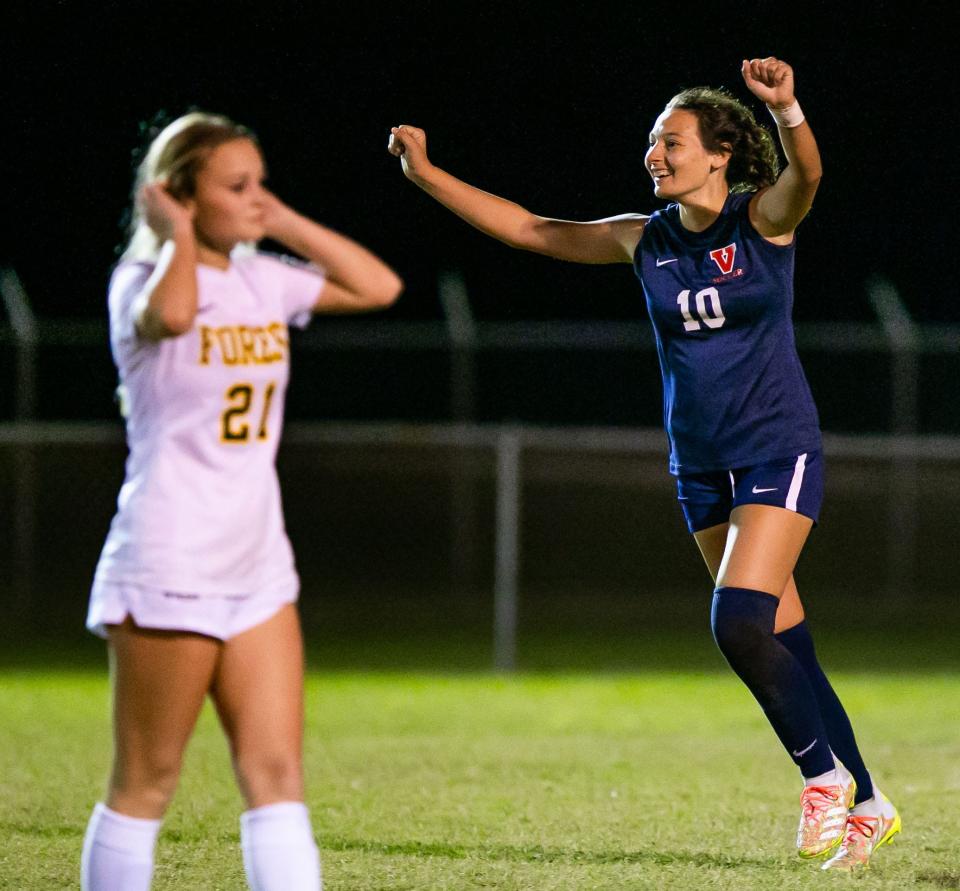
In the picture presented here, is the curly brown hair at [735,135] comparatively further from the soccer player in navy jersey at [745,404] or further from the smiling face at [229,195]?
Result: the smiling face at [229,195]

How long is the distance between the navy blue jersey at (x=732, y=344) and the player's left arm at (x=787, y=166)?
78 mm

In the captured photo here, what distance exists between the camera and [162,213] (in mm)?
3744

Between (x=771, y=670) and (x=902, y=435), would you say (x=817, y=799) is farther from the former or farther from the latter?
(x=902, y=435)

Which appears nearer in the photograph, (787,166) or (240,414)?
(240,414)

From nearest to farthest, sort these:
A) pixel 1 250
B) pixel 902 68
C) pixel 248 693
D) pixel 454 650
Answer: pixel 248 693 → pixel 454 650 → pixel 1 250 → pixel 902 68

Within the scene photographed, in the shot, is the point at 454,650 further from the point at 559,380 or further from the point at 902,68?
the point at 902,68

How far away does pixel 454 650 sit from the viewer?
43.2 feet

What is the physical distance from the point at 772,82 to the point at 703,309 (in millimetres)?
791

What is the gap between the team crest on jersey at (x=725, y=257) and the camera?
5488 mm

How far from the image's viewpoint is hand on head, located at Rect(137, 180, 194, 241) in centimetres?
373

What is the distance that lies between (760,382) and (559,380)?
1265 centimetres

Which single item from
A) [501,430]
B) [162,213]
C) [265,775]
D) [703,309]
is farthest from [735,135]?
[501,430]

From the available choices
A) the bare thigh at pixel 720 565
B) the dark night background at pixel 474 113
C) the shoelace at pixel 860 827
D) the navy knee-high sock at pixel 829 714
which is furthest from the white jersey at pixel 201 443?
the dark night background at pixel 474 113

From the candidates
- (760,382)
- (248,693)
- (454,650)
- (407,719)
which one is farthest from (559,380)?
(248,693)
